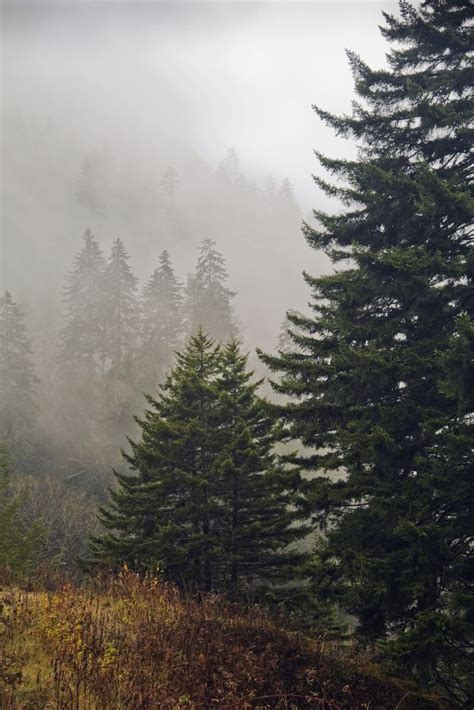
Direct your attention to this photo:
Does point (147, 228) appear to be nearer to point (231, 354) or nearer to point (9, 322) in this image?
point (9, 322)

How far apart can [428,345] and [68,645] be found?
686 cm

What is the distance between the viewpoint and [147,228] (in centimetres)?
8312

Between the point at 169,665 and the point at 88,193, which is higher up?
the point at 88,193

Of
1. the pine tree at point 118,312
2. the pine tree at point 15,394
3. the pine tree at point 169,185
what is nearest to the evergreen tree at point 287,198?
the pine tree at point 169,185

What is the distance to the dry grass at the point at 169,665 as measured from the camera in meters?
4.08

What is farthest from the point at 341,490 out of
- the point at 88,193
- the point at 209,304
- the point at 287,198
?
the point at 287,198

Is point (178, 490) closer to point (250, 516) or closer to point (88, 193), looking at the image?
point (250, 516)

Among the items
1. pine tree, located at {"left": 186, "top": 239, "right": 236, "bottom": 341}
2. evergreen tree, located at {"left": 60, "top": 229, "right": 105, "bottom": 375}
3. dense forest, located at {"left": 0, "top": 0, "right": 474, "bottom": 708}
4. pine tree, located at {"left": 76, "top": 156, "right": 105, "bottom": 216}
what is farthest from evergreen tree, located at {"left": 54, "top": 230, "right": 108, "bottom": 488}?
pine tree, located at {"left": 76, "top": 156, "right": 105, "bottom": 216}

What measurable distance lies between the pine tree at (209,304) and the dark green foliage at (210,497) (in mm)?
28155

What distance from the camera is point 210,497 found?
1284 centimetres

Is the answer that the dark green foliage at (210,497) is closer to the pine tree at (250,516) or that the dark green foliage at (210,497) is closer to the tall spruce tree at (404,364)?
the pine tree at (250,516)

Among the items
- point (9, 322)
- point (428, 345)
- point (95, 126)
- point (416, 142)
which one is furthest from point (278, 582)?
point (95, 126)

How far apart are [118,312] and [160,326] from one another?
5335 millimetres

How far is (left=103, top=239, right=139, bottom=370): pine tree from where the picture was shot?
45.0 meters
